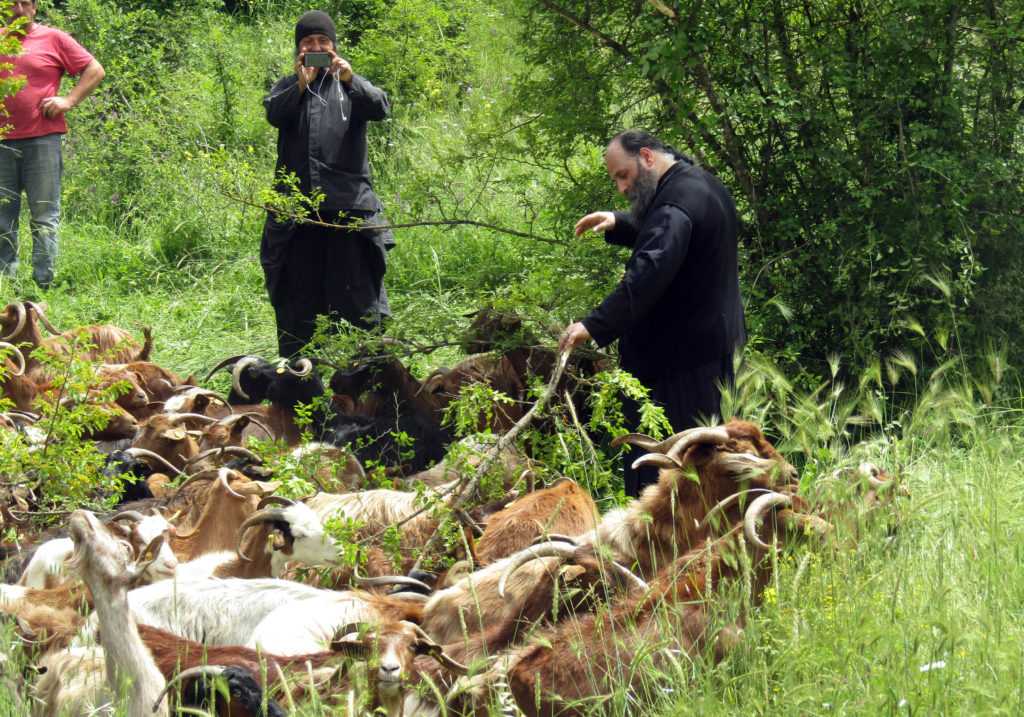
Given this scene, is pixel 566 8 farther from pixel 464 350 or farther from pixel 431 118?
pixel 431 118

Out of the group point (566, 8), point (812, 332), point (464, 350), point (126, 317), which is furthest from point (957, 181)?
point (126, 317)

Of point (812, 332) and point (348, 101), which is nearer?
point (812, 332)

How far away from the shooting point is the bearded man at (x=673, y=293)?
17.6 feet

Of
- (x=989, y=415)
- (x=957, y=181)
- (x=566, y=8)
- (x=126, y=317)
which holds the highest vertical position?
(x=566, y=8)

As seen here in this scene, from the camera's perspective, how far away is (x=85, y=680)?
11.3 ft

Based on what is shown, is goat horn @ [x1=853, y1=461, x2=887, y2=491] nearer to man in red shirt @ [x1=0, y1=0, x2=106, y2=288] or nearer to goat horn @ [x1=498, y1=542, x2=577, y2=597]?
goat horn @ [x1=498, y1=542, x2=577, y2=597]

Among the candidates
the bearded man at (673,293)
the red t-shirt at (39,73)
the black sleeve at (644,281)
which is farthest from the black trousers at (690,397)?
the red t-shirt at (39,73)

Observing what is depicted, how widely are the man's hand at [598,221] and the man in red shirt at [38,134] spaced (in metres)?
5.41

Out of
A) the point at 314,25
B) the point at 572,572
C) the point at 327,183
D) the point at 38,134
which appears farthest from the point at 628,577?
the point at 38,134

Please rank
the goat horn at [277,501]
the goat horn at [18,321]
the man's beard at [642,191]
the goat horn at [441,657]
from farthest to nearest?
the goat horn at [18,321] < the man's beard at [642,191] < the goat horn at [277,501] < the goat horn at [441,657]

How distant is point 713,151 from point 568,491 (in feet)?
10.3

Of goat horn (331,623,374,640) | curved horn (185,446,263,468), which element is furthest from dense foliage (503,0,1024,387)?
goat horn (331,623,374,640)

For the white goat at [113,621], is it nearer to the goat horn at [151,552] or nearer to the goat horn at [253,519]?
the goat horn at [151,552]

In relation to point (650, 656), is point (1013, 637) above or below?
above
